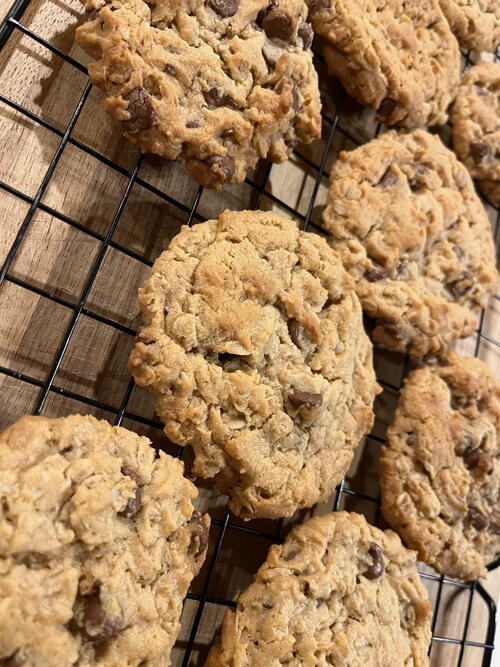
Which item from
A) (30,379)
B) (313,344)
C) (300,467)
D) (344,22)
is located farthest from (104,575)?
(344,22)

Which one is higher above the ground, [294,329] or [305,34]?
[305,34]

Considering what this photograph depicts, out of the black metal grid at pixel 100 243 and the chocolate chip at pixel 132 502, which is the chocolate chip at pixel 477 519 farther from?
the chocolate chip at pixel 132 502

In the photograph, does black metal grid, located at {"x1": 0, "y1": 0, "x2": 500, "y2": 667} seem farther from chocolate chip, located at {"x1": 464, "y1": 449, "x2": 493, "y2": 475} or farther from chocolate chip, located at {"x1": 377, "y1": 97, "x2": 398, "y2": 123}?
chocolate chip, located at {"x1": 464, "y1": 449, "x2": 493, "y2": 475}

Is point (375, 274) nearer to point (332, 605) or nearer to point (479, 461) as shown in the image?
point (479, 461)

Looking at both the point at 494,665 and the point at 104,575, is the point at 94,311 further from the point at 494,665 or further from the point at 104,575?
the point at 494,665

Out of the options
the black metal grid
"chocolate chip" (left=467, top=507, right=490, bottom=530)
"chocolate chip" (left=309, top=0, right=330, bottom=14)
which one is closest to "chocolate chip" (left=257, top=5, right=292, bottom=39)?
"chocolate chip" (left=309, top=0, right=330, bottom=14)

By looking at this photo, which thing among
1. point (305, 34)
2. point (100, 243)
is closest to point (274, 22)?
point (305, 34)
